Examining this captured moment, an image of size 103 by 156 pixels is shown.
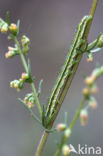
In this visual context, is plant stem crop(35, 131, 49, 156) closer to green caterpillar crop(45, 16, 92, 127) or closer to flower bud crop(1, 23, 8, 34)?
green caterpillar crop(45, 16, 92, 127)

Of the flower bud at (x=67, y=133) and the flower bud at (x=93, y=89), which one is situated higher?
the flower bud at (x=93, y=89)

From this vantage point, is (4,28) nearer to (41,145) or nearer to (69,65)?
(69,65)

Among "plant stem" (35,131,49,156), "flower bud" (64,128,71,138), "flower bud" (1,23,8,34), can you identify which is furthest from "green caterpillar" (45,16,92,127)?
"flower bud" (64,128,71,138)

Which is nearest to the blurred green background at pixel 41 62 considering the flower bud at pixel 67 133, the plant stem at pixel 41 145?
the plant stem at pixel 41 145

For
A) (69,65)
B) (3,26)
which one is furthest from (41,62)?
(3,26)

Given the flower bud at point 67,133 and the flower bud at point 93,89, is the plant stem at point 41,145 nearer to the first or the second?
the flower bud at point 67,133

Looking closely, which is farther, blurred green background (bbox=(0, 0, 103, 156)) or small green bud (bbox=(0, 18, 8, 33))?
blurred green background (bbox=(0, 0, 103, 156))

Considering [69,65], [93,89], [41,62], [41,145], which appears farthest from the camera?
[41,62]

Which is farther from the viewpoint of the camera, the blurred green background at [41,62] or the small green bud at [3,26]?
the blurred green background at [41,62]

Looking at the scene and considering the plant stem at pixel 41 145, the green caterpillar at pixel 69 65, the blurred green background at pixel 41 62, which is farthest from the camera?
the blurred green background at pixel 41 62
